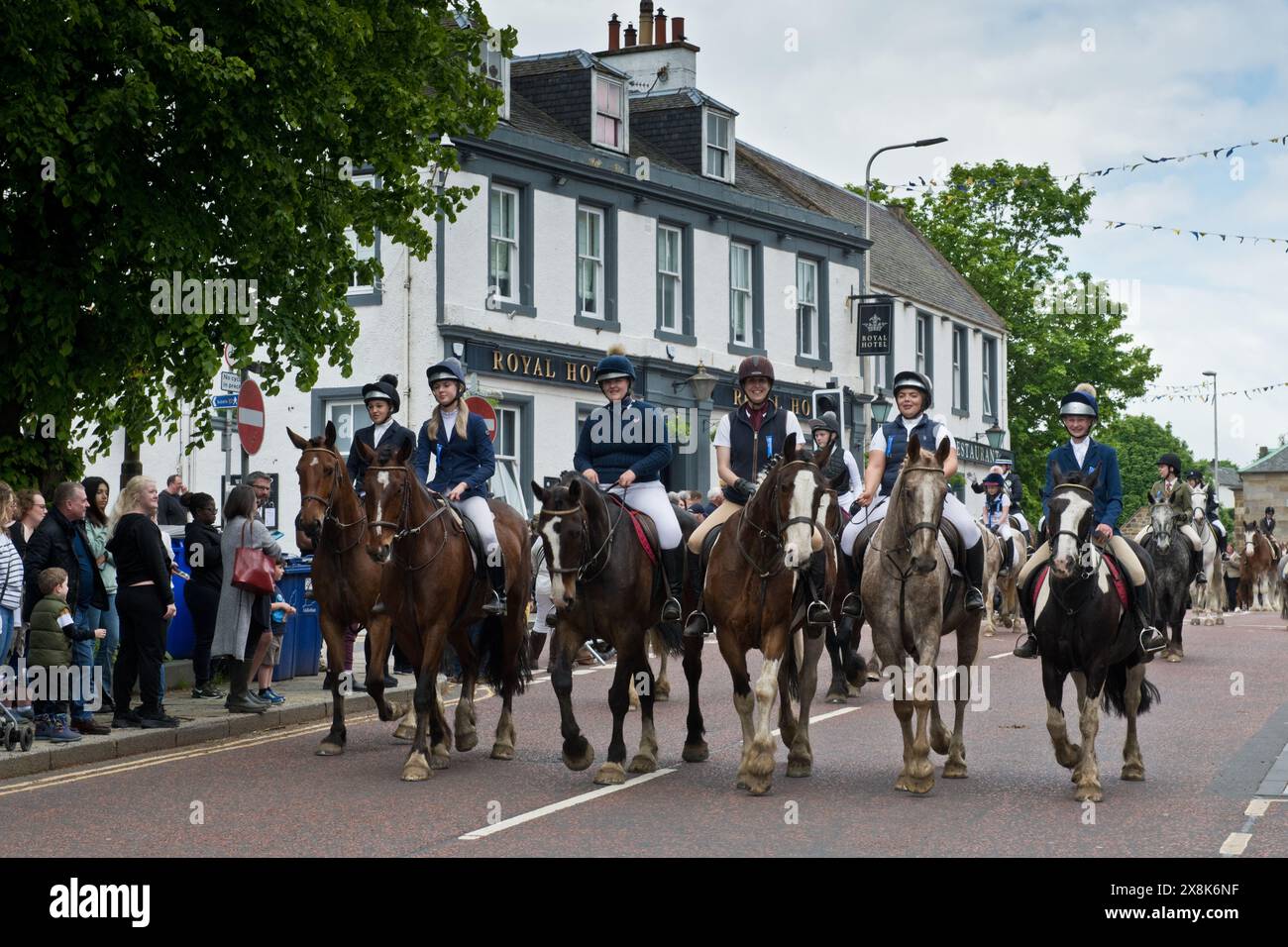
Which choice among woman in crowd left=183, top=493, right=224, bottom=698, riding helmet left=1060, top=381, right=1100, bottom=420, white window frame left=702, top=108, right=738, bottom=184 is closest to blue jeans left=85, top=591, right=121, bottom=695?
woman in crowd left=183, top=493, right=224, bottom=698

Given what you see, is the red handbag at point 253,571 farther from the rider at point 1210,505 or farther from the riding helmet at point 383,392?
the rider at point 1210,505

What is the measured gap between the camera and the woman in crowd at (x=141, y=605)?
13.5 meters

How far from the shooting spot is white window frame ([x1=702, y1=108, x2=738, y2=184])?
122ft

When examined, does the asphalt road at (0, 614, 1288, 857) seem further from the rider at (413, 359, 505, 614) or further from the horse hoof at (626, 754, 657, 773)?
the rider at (413, 359, 505, 614)

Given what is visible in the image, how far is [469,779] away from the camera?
1131 centimetres

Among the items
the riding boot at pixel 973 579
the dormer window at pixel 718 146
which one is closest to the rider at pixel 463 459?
the riding boot at pixel 973 579

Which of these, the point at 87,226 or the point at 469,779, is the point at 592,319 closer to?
the point at 87,226

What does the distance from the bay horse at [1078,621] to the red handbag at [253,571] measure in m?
7.12

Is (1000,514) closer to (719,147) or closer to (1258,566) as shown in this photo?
(719,147)

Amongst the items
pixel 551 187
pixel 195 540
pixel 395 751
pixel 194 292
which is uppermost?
pixel 551 187

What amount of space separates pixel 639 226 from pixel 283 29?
20747 millimetres

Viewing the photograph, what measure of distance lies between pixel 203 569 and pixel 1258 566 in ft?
101

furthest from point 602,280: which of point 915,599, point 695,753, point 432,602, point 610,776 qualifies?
point 610,776

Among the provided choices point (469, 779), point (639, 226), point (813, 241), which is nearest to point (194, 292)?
point (469, 779)
